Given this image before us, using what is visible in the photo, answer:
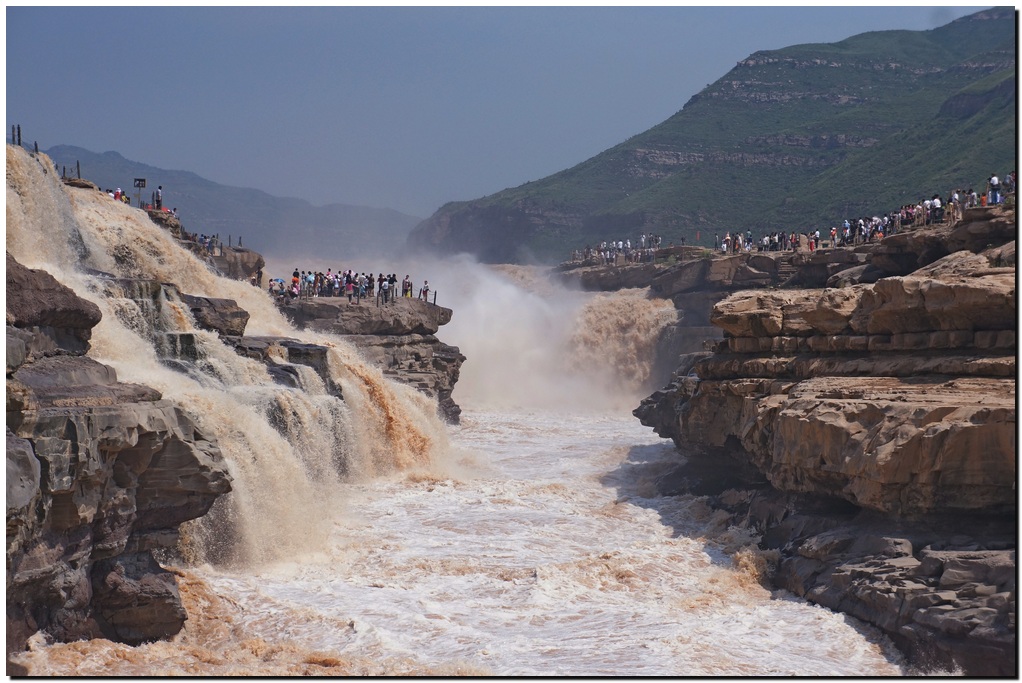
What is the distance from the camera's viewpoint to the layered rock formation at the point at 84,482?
10836mm

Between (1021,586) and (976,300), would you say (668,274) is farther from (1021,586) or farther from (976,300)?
(1021,586)

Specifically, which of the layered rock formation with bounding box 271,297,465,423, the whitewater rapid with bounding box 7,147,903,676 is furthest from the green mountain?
the whitewater rapid with bounding box 7,147,903,676

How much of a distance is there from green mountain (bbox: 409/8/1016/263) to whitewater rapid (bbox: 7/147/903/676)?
50801 mm

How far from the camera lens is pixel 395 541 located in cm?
1831

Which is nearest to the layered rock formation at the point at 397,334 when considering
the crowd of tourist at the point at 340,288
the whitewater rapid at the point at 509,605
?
the crowd of tourist at the point at 340,288

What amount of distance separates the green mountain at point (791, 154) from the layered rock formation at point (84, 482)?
62.4 metres

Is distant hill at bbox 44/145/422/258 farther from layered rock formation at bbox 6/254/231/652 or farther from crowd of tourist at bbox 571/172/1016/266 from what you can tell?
layered rock formation at bbox 6/254/231/652

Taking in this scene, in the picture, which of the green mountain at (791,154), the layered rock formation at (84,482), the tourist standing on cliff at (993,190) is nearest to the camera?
the layered rock formation at (84,482)

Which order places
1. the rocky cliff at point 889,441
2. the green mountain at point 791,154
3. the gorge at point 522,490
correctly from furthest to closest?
the green mountain at point 791,154 → the rocky cliff at point 889,441 → the gorge at point 522,490

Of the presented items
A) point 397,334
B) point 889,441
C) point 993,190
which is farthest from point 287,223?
point 889,441

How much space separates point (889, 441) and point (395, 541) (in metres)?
8.05

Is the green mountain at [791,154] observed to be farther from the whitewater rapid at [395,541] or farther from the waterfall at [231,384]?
the whitewater rapid at [395,541]

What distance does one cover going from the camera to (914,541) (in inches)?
555

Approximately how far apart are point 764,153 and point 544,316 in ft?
199
